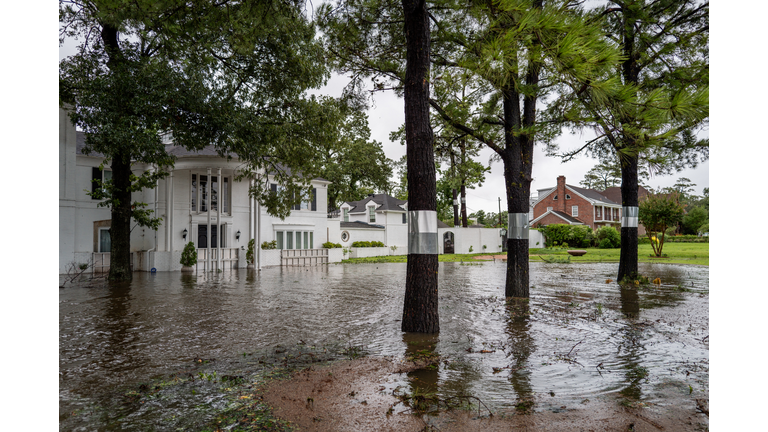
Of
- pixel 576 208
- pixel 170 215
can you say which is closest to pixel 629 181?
pixel 170 215

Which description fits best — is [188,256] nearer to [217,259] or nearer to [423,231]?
[217,259]

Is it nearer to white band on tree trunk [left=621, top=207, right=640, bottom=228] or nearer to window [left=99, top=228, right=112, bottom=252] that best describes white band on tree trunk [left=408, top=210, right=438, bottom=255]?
white band on tree trunk [left=621, top=207, right=640, bottom=228]

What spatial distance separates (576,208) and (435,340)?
45.5 meters

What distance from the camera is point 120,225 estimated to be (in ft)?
45.7

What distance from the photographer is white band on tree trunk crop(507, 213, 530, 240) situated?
324 inches

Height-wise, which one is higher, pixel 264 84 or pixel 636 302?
pixel 264 84

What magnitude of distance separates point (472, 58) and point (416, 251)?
101 inches

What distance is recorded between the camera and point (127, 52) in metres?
10.9

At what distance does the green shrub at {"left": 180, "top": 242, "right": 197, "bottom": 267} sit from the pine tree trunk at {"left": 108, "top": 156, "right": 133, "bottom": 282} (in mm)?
3695

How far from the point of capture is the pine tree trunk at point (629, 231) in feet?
33.2

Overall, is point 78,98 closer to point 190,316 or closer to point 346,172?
point 190,316

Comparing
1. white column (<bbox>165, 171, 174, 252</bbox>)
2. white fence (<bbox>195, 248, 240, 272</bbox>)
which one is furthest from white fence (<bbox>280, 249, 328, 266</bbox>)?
white column (<bbox>165, 171, 174, 252</bbox>)

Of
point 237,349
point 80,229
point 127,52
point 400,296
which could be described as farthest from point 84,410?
point 80,229

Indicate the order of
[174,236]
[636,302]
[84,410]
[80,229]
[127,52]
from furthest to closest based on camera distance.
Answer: [174,236]
[80,229]
[127,52]
[636,302]
[84,410]
